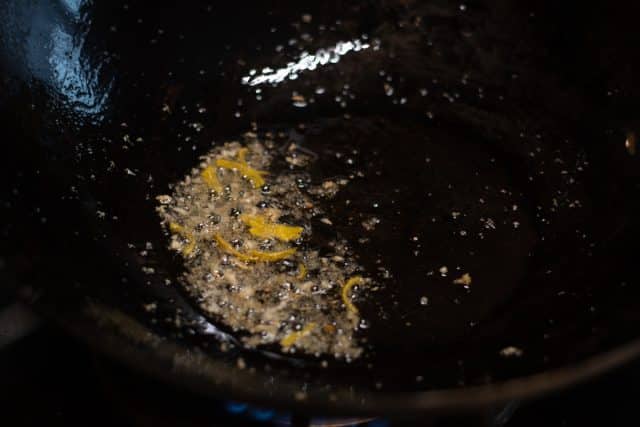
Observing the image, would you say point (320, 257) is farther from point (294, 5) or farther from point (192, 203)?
point (294, 5)

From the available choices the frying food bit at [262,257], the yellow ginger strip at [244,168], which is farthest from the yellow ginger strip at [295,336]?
the yellow ginger strip at [244,168]

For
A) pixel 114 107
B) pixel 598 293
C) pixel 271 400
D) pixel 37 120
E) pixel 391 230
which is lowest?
pixel 271 400

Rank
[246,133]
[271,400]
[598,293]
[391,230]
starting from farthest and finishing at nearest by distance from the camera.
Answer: [246,133], [391,230], [598,293], [271,400]

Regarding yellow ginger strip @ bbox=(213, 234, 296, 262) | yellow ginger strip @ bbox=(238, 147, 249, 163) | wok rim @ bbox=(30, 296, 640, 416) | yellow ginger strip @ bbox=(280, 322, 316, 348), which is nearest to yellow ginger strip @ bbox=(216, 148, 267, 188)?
yellow ginger strip @ bbox=(238, 147, 249, 163)

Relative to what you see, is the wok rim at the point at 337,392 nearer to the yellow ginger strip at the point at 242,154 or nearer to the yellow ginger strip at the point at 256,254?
the yellow ginger strip at the point at 256,254

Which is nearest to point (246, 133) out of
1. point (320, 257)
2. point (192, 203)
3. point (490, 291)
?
point (192, 203)
